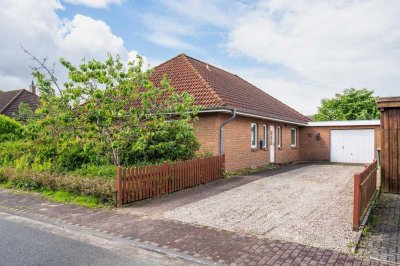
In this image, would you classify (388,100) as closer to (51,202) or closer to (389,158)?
(389,158)

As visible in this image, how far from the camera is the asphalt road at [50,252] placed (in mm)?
5074

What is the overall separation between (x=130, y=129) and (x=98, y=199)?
120 inches

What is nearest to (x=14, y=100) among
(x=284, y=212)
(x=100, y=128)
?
(x=100, y=128)

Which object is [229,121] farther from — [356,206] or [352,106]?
[352,106]

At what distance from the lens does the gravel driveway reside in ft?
20.7

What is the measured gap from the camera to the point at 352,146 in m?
22.6

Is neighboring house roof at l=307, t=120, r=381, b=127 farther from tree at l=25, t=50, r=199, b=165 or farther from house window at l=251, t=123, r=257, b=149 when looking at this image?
tree at l=25, t=50, r=199, b=165

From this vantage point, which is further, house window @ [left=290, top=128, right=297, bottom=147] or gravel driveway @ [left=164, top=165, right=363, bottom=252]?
house window @ [left=290, top=128, right=297, bottom=147]

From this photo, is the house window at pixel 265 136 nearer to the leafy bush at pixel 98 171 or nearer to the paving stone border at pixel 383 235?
the leafy bush at pixel 98 171

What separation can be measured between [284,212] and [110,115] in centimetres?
628

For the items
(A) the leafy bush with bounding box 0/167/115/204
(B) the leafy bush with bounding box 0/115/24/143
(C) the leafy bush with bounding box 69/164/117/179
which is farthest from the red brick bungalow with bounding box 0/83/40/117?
(C) the leafy bush with bounding box 69/164/117/179

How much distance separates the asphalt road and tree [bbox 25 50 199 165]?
489cm

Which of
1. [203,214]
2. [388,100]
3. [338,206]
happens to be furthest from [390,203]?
[203,214]

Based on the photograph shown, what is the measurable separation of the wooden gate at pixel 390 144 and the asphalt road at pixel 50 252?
332 inches
